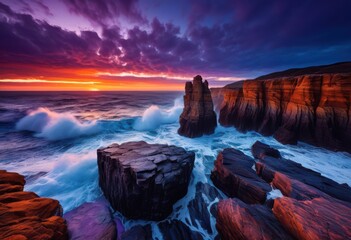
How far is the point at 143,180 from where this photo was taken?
6.11 metres

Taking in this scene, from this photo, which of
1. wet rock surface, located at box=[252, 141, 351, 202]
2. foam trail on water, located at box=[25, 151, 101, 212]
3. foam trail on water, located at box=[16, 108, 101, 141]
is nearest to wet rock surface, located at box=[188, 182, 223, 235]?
wet rock surface, located at box=[252, 141, 351, 202]

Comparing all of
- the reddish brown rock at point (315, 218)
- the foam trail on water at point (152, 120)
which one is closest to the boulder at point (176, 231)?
the reddish brown rock at point (315, 218)

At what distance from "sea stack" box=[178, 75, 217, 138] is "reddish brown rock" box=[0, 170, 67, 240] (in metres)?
13.7

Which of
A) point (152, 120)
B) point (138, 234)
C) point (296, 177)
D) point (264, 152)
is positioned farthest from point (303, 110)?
point (152, 120)

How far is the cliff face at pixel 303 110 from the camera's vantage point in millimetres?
11344

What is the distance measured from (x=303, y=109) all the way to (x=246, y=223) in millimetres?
15018

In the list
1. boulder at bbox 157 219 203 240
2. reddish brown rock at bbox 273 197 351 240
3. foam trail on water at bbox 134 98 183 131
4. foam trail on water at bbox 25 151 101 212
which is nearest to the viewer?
reddish brown rock at bbox 273 197 351 240

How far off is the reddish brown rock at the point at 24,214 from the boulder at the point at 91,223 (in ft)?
2.20

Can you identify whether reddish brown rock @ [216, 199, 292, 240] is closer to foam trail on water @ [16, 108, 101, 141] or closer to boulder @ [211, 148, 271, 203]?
boulder @ [211, 148, 271, 203]

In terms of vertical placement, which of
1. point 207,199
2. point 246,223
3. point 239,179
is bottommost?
point 207,199

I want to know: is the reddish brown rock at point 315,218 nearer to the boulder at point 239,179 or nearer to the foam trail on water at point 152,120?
the boulder at point 239,179

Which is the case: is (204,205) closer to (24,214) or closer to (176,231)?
(176,231)

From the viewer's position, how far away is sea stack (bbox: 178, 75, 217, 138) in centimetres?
1678

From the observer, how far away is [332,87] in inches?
462
